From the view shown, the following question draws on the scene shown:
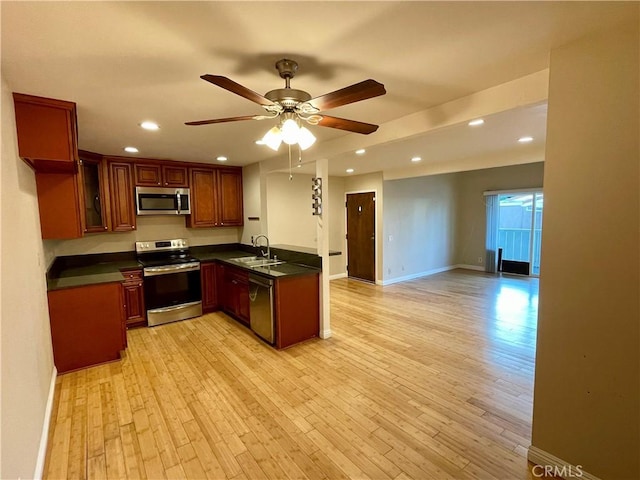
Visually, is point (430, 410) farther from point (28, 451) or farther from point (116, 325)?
point (116, 325)

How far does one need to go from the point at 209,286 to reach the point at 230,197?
5.24 feet

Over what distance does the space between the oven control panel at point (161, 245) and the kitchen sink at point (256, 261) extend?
3.67 feet

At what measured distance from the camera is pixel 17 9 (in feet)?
4.05

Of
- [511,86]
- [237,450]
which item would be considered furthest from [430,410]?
[511,86]

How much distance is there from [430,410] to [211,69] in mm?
2892

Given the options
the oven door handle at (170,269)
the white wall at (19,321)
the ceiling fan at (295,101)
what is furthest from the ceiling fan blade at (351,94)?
the oven door handle at (170,269)

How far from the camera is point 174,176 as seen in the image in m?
4.72

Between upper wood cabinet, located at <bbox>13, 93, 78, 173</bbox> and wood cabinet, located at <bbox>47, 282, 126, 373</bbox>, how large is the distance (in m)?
1.37

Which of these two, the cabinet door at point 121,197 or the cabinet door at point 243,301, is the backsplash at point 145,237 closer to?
the cabinet door at point 121,197

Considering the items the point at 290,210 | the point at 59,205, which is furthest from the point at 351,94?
the point at 290,210

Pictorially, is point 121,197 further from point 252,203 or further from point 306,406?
point 306,406

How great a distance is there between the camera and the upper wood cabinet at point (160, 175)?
175 inches

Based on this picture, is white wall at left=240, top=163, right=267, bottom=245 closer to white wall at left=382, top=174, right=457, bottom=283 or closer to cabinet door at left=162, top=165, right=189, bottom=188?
cabinet door at left=162, top=165, right=189, bottom=188

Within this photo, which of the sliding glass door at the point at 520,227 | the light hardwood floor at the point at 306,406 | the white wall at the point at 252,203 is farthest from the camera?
the sliding glass door at the point at 520,227
